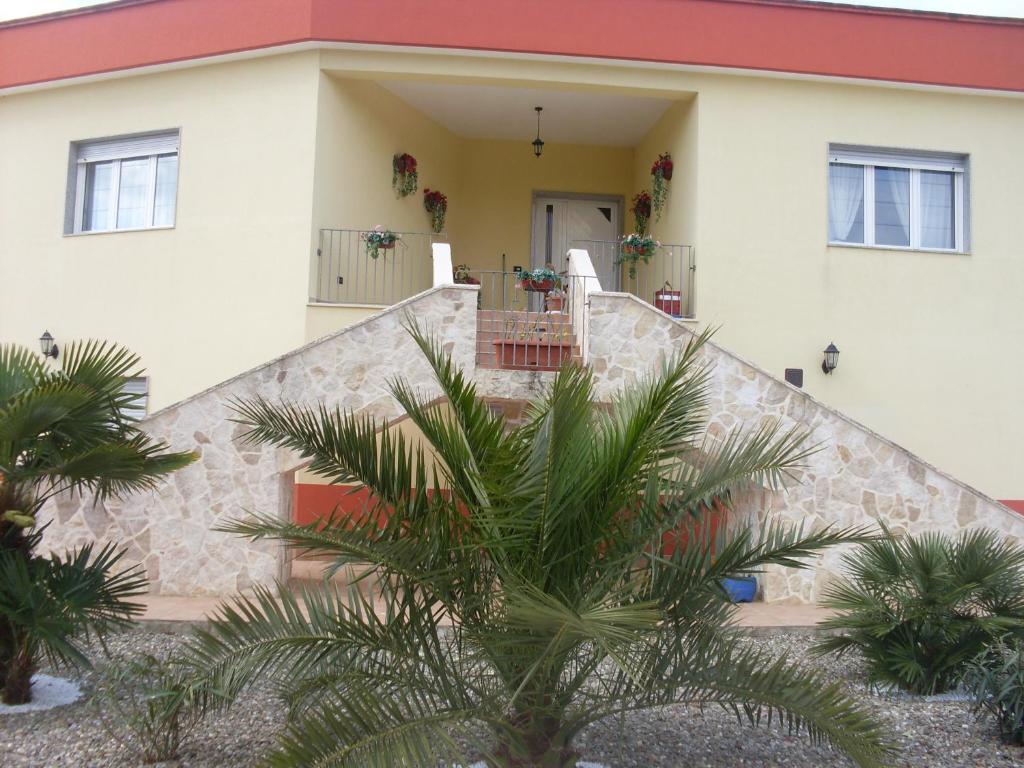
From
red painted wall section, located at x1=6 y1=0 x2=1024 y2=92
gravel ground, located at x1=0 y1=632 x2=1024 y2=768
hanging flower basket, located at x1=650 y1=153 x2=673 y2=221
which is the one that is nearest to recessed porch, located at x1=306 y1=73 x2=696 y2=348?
hanging flower basket, located at x1=650 y1=153 x2=673 y2=221

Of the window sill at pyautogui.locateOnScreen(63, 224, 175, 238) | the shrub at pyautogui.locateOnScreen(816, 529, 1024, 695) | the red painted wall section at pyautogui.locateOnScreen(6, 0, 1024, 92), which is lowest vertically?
the shrub at pyautogui.locateOnScreen(816, 529, 1024, 695)

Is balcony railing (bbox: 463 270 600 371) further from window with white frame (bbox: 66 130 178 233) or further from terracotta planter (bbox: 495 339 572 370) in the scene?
window with white frame (bbox: 66 130 178 233)

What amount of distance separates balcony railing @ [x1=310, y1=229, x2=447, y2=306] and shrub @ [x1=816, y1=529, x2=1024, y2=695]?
273 inches

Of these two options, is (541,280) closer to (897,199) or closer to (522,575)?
A: (897,199)

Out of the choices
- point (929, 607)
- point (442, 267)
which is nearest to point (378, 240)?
point (442, 267)

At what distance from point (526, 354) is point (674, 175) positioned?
4567 mm

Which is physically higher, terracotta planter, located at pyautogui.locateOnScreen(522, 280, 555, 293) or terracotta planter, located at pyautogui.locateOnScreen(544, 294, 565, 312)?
terracotta planter, located at pyautogui.locateOnScreen(522, 280, 555, 293)

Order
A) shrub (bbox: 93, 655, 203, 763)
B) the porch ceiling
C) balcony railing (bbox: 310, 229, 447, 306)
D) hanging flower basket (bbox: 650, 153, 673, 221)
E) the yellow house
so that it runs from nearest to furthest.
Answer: shrub (bbox: 93, 655, 203, 763)
the yellow house
balcony railing (bbox: 310, 229, 447, 306)
the porch ceiling
hanging flower basket (bbox: 650, 153, 673, 221)

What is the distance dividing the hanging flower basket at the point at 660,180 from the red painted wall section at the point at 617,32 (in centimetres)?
148

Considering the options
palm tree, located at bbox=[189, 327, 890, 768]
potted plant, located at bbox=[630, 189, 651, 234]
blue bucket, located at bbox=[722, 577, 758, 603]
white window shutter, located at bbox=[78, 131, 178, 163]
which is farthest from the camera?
potted plant, located at bbox=[630, 189, 651, 234]

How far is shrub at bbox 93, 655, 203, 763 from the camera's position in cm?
449

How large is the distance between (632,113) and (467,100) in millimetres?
2206

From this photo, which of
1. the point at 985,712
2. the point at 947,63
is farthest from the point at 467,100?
the point at 985,712

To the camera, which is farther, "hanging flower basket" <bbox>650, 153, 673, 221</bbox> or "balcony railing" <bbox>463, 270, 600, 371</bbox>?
"hanging flower basket" <bbox>650, 153, 673, 221</bbox>
